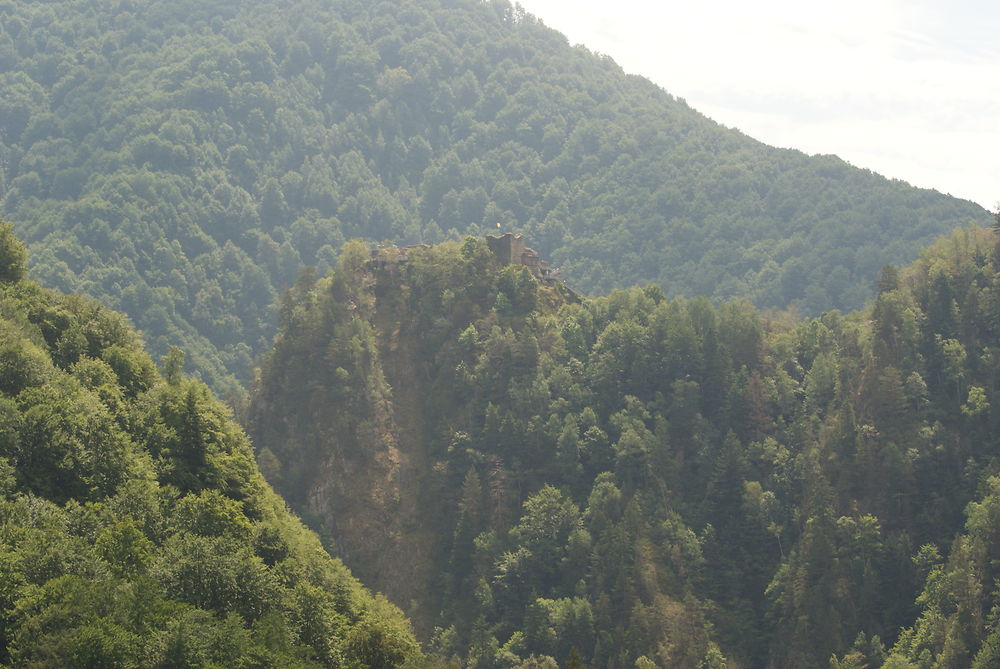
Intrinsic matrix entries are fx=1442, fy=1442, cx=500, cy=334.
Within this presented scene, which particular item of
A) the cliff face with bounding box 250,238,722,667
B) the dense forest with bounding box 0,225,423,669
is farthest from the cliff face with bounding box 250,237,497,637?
the dense forest with bounding box 0,225,423,669

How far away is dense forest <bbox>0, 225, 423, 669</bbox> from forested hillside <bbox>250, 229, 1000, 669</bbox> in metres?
30.3

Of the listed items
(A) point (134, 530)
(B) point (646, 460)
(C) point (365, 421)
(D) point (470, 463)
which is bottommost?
(A) point (134, 530)

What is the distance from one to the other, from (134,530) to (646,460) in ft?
215

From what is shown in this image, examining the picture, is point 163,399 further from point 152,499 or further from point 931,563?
point 931,563

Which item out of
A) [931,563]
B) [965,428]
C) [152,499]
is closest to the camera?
[152,499]

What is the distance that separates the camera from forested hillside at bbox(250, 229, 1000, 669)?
115 meters

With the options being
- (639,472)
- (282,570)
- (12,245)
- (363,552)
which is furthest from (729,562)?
(12,245)

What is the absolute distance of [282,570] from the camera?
80.0m

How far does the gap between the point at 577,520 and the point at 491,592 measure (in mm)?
9936

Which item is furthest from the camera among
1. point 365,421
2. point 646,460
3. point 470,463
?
point 365,421

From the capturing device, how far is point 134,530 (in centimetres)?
6975

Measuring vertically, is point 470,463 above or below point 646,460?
above

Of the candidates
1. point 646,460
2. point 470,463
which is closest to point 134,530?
point 470,463

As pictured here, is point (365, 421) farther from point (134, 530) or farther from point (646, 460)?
point (134, 530)
